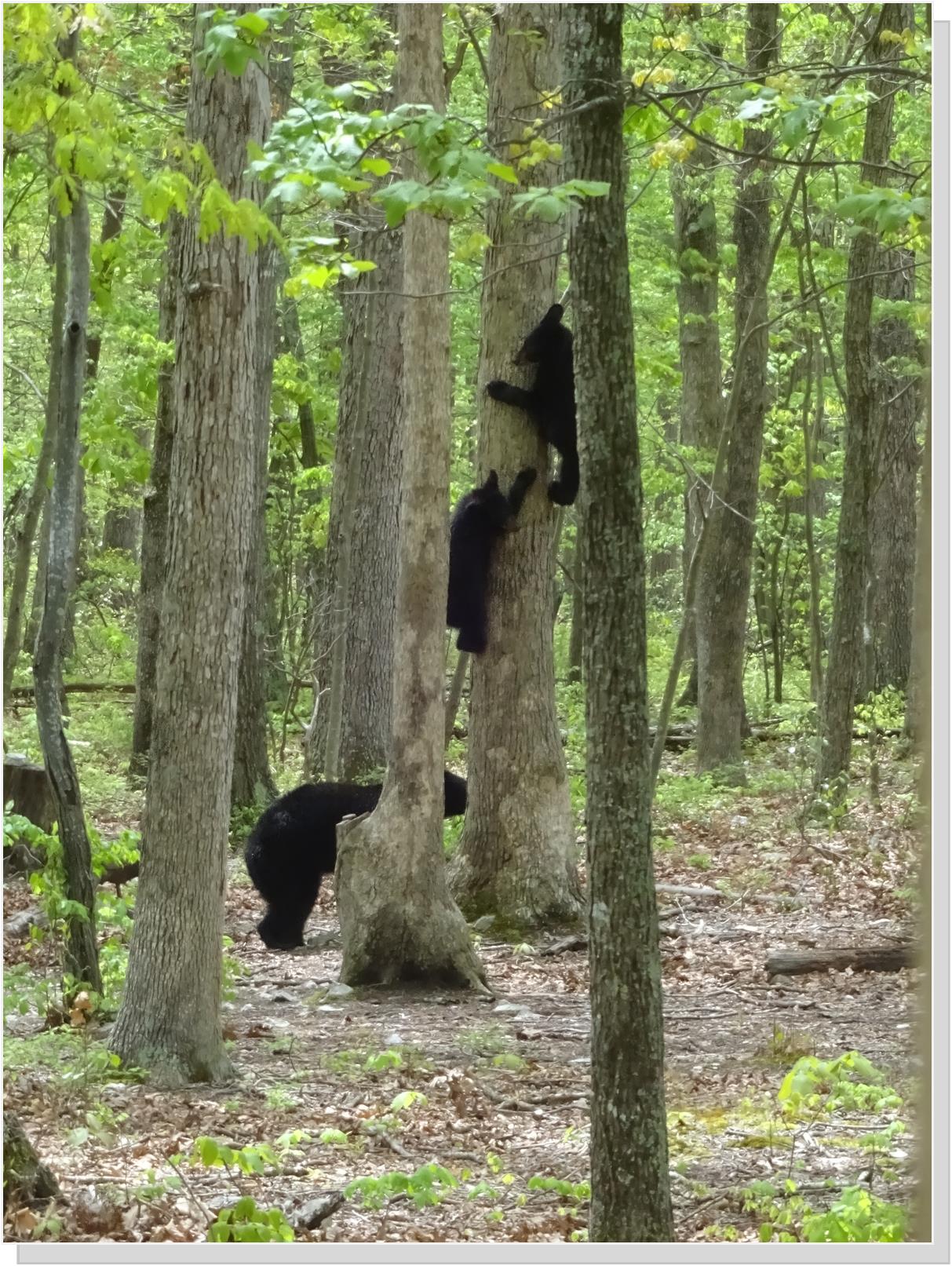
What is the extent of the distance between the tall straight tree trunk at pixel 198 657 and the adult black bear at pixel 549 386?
332 centimetres

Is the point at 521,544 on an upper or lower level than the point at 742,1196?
upper

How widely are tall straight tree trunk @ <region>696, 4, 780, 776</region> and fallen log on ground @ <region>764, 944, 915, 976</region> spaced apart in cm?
635

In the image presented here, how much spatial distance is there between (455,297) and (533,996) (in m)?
13.3

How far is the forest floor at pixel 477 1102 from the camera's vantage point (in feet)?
15.4

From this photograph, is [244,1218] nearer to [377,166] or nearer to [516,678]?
[377,166]

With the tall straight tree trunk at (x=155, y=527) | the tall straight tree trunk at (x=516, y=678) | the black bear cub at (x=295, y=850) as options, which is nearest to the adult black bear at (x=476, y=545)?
the tall straight tree trunk at (x=516, y=678)

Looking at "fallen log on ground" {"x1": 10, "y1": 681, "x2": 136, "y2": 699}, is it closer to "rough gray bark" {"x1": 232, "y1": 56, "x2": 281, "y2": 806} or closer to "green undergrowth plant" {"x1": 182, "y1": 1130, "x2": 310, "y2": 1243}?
"rough gray bark" {"x1": 232, "y1": 56, "x2": 281, "y2": 806}

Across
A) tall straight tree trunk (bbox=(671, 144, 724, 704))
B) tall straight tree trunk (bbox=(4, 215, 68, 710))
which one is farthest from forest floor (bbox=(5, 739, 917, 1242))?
tall straight tree trunk (bbox=(671, 144, 724, 704))

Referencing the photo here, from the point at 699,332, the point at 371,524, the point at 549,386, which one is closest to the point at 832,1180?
the point at 549,386

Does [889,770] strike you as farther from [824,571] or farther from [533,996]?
[824,571]

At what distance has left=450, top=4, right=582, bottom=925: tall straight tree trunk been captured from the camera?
9375 mm

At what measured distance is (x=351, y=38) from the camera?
11781 mm

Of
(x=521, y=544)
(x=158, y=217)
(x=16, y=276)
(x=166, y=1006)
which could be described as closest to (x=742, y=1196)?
(x=166, y=1006)

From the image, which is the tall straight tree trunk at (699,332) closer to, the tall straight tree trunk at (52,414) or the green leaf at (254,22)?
the tall straight tree trunk at (52,414)
